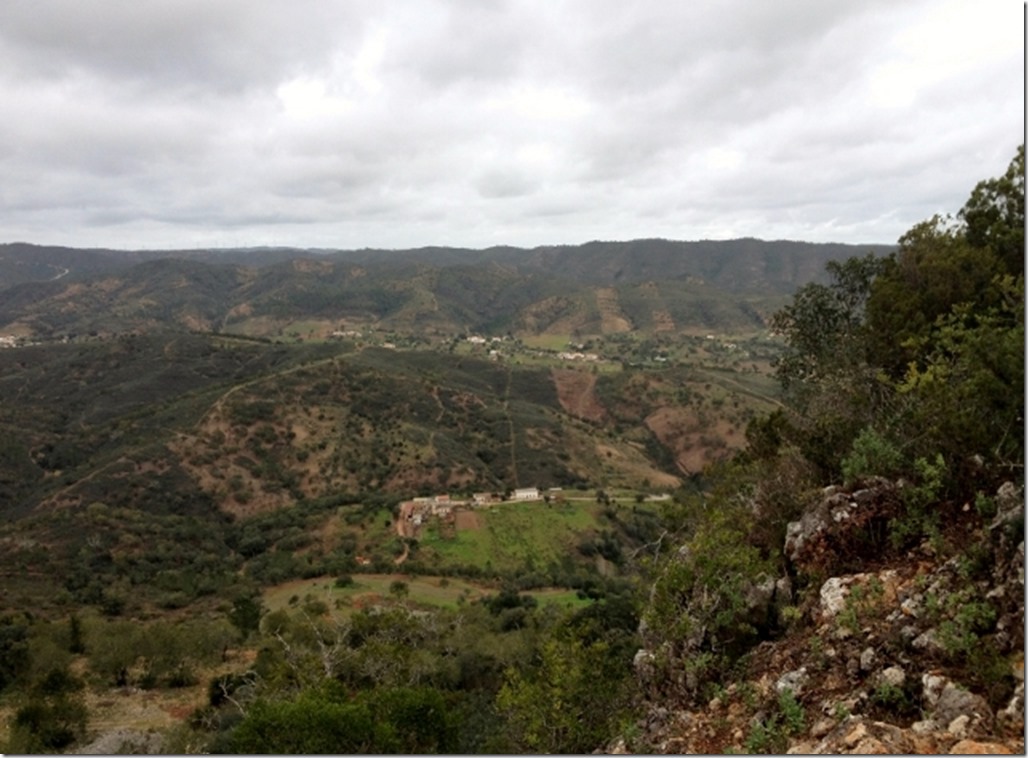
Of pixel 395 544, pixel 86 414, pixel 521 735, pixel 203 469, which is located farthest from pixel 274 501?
pixel 521 735

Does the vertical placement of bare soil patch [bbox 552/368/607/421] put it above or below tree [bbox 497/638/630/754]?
below

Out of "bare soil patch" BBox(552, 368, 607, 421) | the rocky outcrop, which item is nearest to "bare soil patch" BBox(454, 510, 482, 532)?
"bare soil patch" BBox(552, 368, 607, 421)

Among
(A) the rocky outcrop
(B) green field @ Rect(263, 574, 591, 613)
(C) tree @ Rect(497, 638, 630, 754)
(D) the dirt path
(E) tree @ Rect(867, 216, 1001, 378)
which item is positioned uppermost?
(E) tree @ Rect(867, 216, 1001, 378)

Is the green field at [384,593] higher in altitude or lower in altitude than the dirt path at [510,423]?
lower

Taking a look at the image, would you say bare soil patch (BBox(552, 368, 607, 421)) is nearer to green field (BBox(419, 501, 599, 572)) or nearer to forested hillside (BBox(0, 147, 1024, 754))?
forested hillside (BBox(0, 147, 1024, 754))

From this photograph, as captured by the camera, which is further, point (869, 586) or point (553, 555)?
point (553, 555)

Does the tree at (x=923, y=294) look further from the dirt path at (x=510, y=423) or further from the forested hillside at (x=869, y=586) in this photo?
the dirt path at (x=510, y=423)

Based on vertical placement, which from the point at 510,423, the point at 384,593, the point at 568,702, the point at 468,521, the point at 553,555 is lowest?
the point at 553,555

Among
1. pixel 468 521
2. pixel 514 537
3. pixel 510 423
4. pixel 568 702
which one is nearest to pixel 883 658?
pixel 568 702

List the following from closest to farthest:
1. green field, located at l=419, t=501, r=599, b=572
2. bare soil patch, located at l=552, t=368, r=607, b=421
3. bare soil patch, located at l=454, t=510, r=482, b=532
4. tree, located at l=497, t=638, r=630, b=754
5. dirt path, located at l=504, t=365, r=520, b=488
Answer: tree, located at l=497, t=638, r=630, b=754 → green field, located at l=419, t=501, r=599, b=572 → bare soil patch, located at l=454, t=510, r=482, b=532 → dirt path, located at l=504, t=365, r=520, b=488 → bare soil patch, located at l=552, t=368, r=607, b=421

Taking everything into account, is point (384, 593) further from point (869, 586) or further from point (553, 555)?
point (869, 586)

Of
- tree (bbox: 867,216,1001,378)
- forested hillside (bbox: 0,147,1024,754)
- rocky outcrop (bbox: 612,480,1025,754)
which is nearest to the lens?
rocky outcrop (bbox: 612,480,1025,754)

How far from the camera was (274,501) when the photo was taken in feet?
234

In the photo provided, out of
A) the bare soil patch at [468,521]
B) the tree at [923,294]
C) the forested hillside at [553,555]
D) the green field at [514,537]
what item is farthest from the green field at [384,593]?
the tree at [923,294]
